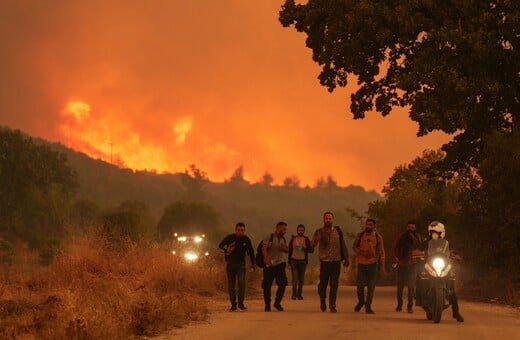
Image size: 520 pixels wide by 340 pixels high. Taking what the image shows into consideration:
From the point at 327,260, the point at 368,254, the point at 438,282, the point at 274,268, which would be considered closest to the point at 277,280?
the point at 274,268

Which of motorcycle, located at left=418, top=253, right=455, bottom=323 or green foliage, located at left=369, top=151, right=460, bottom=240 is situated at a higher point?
green foliage, located at left=369, top=151, right=460, bottom=240

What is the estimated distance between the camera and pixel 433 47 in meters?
30.3

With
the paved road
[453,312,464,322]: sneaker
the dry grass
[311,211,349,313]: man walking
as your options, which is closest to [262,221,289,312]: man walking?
the paved road

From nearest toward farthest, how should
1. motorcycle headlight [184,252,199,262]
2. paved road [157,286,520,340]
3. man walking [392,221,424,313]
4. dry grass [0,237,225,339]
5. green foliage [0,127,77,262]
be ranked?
dry grass [0,237,225,339] < paved road [157,286,520,340] < man walking [392,221,424,313] < motorcycle headlight [184,252,199,262] < green foliage [0,127,77,262]

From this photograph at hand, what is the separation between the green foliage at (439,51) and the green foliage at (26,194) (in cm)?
7686

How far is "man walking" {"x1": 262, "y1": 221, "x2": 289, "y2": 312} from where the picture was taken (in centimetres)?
2322

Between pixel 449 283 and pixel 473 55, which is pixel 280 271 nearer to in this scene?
pixel 449 283


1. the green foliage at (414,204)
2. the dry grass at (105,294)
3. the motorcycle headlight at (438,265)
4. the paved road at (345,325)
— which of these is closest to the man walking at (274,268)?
the paved road at (345,325)

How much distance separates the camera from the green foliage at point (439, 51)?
96.7 feet

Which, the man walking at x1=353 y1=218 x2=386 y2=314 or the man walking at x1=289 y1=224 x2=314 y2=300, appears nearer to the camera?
the man walking at x1=353 y1=218 x2=386 y2=314

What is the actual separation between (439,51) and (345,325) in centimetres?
1307

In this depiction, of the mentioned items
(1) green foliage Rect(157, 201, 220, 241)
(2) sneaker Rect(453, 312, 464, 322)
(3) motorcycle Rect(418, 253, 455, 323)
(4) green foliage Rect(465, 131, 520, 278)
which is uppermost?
(1) green foliage Rect(157, 201, 220, 241)

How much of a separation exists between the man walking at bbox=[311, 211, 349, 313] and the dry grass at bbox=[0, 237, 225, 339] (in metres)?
2.84

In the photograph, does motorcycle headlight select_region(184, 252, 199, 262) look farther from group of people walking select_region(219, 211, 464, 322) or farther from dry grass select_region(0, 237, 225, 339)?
group of people walking select_region(219, 211, 464, 322)
